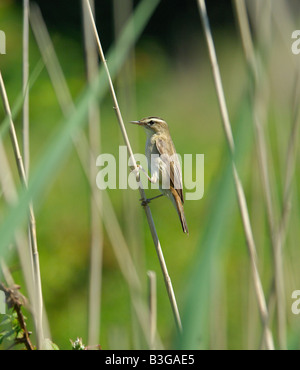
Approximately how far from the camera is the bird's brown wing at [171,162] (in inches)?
107

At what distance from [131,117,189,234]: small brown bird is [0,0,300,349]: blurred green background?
0.33 ft

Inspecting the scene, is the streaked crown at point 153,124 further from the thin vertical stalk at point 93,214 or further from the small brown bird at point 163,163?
the thin vertical stalk at point 93,214

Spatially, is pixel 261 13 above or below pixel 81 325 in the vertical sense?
above

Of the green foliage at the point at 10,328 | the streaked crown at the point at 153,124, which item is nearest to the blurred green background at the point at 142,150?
the streaked crown at the point at 153,124

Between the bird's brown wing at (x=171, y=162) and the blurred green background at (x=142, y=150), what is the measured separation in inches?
4.9

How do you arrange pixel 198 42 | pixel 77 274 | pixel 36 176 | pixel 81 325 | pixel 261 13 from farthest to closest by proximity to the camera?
pixel 198 42, pixel 77 274, pixel 81 325, pixel 261 13, pixel 36 176

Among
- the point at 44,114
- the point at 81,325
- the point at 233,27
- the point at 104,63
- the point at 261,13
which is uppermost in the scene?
the point at 233,27

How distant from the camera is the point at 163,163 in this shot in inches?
110

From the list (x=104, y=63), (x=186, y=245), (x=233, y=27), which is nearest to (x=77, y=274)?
(x=186, y=245)

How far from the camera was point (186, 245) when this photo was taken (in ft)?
16.2

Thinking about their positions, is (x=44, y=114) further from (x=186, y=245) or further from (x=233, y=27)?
(x=233, y=27)

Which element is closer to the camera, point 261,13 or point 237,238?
point 261,13

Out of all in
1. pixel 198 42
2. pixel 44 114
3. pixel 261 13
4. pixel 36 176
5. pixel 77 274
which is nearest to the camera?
pixel 36 176

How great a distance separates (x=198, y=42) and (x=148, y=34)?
0.61m
